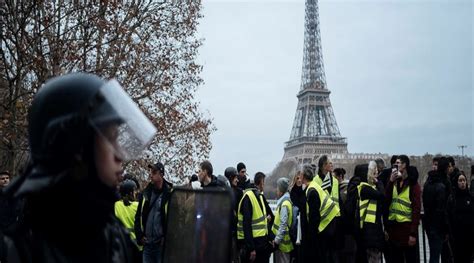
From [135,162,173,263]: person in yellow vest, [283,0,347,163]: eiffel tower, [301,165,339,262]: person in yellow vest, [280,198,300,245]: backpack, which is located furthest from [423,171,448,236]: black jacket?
[283,0,347,163]: eiffel tower

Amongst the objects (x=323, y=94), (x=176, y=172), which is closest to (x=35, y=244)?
(x=176, y=172)

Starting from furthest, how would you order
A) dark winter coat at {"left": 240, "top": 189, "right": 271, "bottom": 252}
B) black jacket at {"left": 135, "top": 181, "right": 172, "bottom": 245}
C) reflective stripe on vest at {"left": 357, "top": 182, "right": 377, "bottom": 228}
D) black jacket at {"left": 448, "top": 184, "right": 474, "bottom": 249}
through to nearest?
1. black jacket at {"left": 448, "top": 184, "right": 474, "bottom": 249}
2. dark winter coat at {"left": 240, "top": 189, "right": 271, "bottom": 252}
3. reflective stripe on vest at {"left": 357, "top": 182, "right": 377, "bottom": 228}
4. black jacket at {"left": 135, "top": 181, "right": 172, "bottom": 245}

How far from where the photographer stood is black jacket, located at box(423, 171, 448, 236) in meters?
10.1

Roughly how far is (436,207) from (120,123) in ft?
30.2

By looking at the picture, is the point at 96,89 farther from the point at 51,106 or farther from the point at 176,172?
the point at 176,172

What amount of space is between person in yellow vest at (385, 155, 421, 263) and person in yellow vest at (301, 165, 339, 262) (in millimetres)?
1076

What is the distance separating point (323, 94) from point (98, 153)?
10174 cm

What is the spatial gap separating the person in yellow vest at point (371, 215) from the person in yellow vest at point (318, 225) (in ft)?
1.65

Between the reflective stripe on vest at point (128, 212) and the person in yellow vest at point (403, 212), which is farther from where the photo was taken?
the person in yellow vest at point (403, 212)

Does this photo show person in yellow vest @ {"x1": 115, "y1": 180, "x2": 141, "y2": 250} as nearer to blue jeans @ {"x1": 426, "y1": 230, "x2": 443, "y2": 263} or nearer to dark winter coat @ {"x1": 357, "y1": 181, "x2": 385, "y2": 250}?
dark winter coat @ {"x1": 357, "y1": 181, "x2": 385, "y2": 250}

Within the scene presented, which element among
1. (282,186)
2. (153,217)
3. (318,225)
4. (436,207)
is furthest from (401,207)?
(153,217)

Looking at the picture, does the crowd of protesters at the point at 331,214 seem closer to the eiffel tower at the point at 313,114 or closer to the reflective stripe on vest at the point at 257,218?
the reflective stripe on vest at the point at 257,218

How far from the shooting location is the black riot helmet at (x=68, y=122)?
1784 millimetres

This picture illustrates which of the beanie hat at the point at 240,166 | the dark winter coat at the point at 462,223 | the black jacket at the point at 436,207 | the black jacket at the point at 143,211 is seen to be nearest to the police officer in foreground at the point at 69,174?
the black jacket at the point at 143,211
